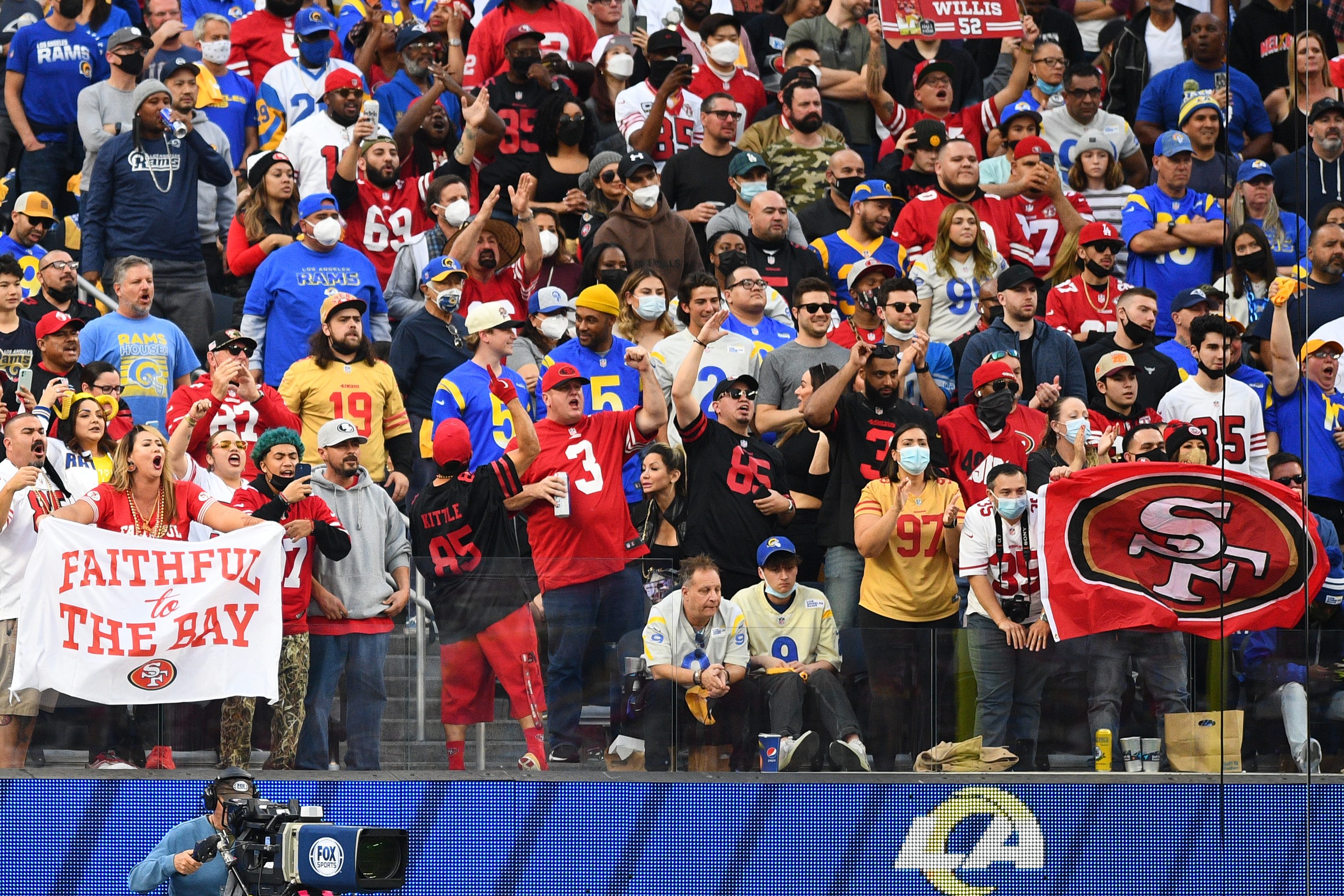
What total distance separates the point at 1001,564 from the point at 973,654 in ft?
1.66

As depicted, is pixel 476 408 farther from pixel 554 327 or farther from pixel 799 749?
pixel 799 749

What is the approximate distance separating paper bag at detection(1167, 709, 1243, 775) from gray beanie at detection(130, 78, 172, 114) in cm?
798

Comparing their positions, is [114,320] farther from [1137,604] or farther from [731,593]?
[1137,604]

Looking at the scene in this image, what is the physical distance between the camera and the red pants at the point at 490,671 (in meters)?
9.70

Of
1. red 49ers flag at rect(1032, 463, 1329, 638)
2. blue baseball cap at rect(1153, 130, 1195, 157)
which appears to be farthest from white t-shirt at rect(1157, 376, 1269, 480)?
blue baseball cap at rect(1153, 130, 1195, 157)

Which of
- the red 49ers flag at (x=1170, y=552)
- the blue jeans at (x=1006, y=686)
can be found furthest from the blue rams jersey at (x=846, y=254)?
the blue jeans at (x=1006, y=686)

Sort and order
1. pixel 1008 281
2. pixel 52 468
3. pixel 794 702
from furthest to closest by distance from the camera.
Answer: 1. pixel 1008 281
2. pixel 52 468
3. pixel 794 702

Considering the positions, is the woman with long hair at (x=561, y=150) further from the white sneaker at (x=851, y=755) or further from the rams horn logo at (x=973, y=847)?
the rams horn logo at (x=973, y=847)

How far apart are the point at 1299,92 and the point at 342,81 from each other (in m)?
6.50

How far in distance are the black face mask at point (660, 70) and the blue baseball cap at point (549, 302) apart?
2715 mm

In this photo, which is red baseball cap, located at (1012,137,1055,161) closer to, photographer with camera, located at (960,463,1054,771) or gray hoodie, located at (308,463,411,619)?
photographer with camera, located at (960,463,1054,771)

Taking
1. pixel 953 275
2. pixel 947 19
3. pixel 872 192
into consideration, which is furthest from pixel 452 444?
pixel 947 19

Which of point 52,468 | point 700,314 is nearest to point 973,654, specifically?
point 700,314

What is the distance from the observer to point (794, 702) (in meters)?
9.69
